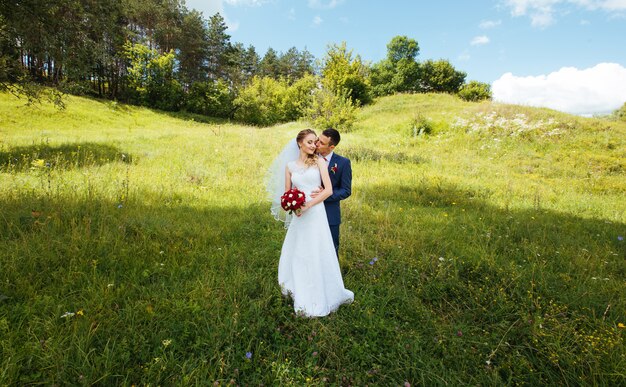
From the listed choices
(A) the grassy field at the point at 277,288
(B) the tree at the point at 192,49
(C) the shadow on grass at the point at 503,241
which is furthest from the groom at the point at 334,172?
(B) the tree at the point at 192,49

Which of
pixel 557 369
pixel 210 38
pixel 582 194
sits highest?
pixel 210 38

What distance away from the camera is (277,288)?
3959mm

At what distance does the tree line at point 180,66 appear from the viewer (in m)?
9.62

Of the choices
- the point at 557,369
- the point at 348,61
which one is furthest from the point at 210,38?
the point at 557,369

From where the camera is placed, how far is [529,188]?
9.66 meters

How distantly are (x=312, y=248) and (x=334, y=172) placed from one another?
1.06 m

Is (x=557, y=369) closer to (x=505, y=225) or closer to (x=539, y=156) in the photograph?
(x=505, y=225)

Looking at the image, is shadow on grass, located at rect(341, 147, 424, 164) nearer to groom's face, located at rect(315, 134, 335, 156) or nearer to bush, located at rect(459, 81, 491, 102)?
groom's face, located at rect(315, 134, 335, 156)

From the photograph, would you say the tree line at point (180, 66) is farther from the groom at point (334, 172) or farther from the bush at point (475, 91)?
the groom at point (334, 172)

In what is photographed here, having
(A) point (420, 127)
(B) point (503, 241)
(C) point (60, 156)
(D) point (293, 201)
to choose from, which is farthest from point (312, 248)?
(A) point (420, 127)

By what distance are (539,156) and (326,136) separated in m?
15.0

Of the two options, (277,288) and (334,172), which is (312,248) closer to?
(277,288)

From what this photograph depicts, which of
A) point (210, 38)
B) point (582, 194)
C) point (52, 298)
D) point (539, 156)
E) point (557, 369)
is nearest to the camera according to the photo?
point (557, 369)

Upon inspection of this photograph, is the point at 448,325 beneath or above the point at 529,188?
beneath
